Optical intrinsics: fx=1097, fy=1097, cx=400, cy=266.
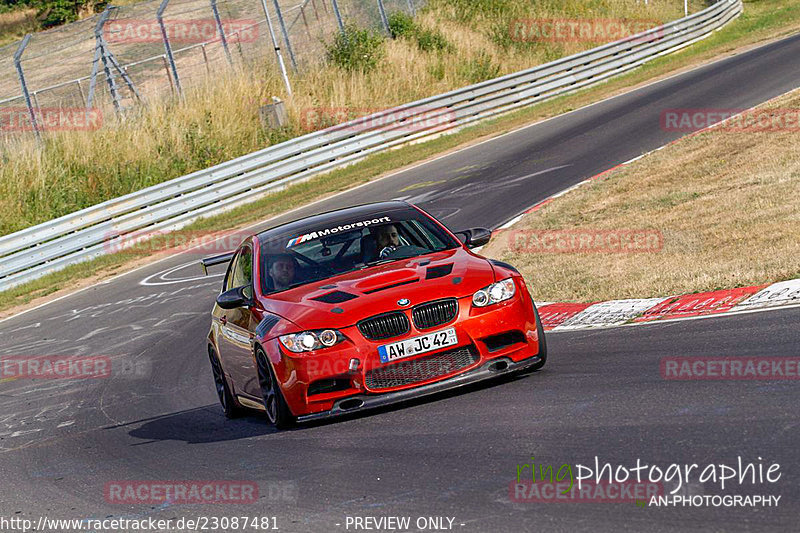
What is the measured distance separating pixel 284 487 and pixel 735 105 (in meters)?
19.9

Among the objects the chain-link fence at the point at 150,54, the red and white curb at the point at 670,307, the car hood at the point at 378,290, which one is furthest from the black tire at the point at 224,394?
the chain-link fence at the point at 150,54

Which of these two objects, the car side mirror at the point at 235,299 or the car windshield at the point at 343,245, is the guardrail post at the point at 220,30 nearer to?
the car windshield at the point at 343,245

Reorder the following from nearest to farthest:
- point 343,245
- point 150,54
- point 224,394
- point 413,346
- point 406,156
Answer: point 413,346 → point 343,245 → point 224,394 → point 406,156 → point 150,54

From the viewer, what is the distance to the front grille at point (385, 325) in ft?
24.3

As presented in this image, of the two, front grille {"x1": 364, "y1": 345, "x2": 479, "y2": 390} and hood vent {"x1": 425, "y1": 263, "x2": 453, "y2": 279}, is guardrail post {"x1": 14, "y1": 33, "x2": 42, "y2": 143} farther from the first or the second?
front grille {"x1": 364, "y1": 345, "x2": 479, "y2": 390}

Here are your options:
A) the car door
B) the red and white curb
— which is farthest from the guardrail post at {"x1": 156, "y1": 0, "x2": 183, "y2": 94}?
the car door

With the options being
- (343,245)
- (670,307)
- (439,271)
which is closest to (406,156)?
(670,307)

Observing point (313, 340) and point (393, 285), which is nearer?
point (313, 340)

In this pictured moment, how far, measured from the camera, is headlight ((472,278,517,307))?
763 cm

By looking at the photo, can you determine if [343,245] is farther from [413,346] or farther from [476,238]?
[413,346]

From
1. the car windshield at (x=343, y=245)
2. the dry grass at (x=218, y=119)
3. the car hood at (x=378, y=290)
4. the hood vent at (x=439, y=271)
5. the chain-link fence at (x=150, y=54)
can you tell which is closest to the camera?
the car hood at (x=378, y=290)

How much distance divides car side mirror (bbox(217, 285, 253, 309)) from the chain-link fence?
20.7 meters

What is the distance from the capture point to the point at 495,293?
25.3ft

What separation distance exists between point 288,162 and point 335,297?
2082cm
